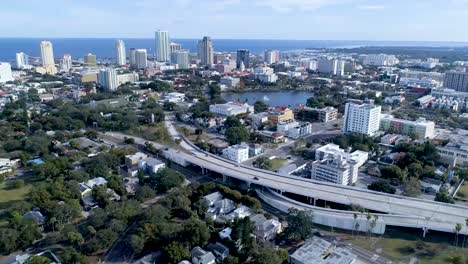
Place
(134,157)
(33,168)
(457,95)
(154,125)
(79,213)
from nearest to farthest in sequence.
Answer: (79,213) < (33,168) < (134,157) < (154,125) < (457,95)

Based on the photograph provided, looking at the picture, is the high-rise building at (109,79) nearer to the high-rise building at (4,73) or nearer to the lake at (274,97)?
the lake at (274,97)

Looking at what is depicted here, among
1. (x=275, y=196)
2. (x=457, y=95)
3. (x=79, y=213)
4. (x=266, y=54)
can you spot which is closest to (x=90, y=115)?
(x=79, y=213)

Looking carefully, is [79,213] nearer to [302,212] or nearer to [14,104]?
[302,212]

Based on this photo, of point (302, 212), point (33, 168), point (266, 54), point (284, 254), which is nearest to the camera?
point (284, 254)

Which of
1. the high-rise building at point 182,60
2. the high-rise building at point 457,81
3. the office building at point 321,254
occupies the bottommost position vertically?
the office building at point 321,254

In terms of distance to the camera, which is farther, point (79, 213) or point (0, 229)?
point (79, 213)

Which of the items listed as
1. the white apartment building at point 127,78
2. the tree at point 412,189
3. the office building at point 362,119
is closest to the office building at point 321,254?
the tree at point 412,189

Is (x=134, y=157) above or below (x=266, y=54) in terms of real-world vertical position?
below
